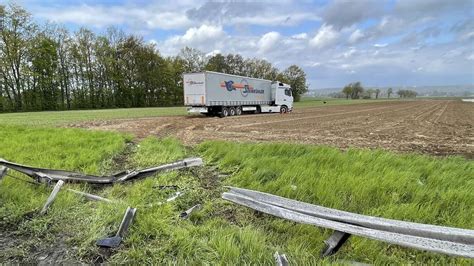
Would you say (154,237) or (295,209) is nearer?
(154,237)

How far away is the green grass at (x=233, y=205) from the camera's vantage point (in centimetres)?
322

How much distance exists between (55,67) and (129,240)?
57348mm

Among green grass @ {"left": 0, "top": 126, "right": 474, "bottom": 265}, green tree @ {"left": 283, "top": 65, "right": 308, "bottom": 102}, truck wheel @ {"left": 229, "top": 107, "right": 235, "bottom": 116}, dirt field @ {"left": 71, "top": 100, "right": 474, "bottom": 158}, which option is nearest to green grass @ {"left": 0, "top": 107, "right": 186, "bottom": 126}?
dirt field @ {"left": 71, "top": 100, "right": 474, "bottom": 158}

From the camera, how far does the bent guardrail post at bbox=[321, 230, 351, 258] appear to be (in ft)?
10.6

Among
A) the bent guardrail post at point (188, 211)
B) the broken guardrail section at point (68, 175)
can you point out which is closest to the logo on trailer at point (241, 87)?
the broken guardrail section at point (68, 175)

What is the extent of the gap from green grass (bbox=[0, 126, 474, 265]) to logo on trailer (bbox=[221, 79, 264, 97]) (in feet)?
55.6

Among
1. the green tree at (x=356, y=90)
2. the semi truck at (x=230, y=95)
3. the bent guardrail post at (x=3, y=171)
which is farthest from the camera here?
the green tree at (x=356, y=90)

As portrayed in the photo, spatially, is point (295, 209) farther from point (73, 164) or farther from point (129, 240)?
point (73, 164)

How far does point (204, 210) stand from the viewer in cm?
437

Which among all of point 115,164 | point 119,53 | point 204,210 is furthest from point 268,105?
point 119,53

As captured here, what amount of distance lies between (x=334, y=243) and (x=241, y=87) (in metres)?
23.6

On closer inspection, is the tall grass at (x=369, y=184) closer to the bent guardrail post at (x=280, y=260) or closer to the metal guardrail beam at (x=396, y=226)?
the metal guardrail beam at (x=396, y=226)

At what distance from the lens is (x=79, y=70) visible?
173 feet

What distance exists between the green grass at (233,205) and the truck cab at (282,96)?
22.9m
